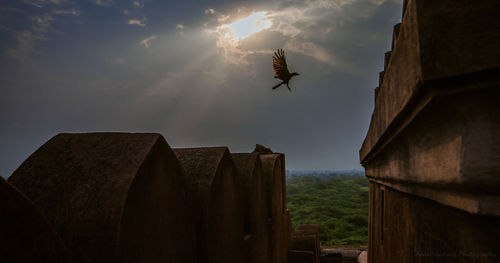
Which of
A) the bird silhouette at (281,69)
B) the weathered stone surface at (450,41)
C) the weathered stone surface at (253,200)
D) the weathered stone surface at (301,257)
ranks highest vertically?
the bird silhouette at (281,69)

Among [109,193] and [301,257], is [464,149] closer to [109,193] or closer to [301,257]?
[109,193]

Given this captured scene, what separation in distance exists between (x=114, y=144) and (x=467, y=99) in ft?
→ 5.00

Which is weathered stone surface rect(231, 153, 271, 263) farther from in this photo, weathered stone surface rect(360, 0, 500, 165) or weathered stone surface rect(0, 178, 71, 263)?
weathered stone surface rect(360, 0, 500, 165)

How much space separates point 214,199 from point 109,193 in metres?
0.99

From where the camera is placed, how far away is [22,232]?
2.80 feet

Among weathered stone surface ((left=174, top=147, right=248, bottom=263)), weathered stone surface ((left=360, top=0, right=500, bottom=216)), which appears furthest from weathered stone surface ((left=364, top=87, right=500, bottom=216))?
weathered stone surface ((left=174, top=147, right=248, bottom=263))

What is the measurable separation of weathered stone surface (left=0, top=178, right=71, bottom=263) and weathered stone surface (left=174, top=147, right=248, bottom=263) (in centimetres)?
110

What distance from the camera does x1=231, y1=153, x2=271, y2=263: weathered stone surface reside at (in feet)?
11.0

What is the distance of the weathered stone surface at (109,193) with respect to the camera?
1198mm

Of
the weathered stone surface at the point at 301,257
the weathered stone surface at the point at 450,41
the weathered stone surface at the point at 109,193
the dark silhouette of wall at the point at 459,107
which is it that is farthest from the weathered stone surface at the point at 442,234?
the weathered stone surface at the point at 301,257

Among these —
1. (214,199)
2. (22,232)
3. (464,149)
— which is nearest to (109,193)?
(22,232)

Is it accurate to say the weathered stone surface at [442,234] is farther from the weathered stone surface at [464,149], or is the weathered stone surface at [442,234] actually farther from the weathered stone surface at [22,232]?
the weathered stone surface at [22,232]

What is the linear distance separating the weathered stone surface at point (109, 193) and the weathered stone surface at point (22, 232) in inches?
10.2

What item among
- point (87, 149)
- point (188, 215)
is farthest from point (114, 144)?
point (188, 215)
